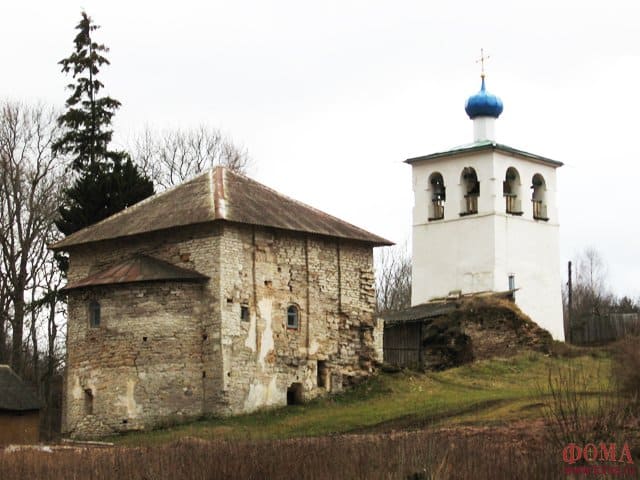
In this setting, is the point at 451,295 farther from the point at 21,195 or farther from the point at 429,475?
the point at 429,475

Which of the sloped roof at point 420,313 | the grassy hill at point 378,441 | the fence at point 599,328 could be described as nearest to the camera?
the grassy hill at point 378,441

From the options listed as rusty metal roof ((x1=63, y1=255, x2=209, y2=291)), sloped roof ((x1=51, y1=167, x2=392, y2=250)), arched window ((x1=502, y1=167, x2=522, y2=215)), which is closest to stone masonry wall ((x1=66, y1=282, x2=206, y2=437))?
rusty metal roof ((x1=63, y1=255, x2=209, y2=291))

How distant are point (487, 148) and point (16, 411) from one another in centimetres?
1888

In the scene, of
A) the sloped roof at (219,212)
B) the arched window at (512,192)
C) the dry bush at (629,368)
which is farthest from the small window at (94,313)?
the arched window at (512,192)

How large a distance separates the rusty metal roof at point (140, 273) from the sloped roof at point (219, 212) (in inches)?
30.8

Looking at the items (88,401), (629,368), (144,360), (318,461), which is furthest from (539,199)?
(318,461)

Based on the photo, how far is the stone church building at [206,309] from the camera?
31.9 meters

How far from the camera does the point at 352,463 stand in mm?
18719

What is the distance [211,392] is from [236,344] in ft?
4.07

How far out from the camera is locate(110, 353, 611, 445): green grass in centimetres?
2800

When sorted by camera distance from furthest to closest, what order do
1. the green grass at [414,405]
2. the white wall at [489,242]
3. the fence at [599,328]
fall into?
the white wall at [489,242] → the fence at [599,328] → the green grass at [414,405]

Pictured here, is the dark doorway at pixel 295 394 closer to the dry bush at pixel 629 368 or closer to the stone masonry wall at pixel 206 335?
the stone masonry wall at pixel 206 335

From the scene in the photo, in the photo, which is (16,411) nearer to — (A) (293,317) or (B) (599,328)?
(A) (293,317)

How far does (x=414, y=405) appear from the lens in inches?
1212
